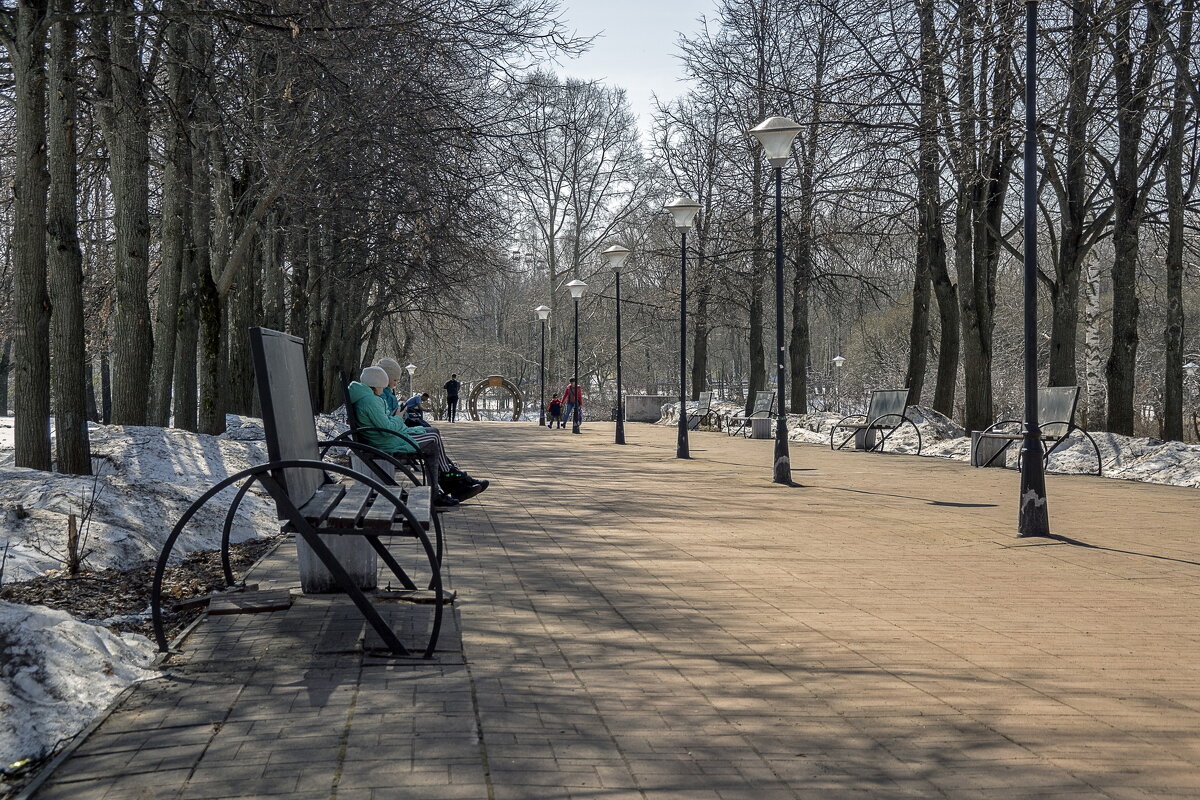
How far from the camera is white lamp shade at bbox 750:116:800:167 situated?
1366cm

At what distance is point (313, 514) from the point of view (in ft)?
15.8

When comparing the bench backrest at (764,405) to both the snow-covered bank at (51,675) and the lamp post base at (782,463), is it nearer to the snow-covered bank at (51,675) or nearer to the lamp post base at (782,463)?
the lamp post base at (782,463)

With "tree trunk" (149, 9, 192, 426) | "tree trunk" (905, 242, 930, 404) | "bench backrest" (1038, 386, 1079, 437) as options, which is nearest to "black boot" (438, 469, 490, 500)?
"tree trunk" (149, 9, 192, 426)

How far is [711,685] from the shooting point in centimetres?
431

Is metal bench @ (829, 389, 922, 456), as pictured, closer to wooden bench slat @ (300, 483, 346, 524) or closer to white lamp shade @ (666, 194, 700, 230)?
white lamp shade @ (666, 194, 700, 230)

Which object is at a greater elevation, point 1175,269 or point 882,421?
point 1175,269

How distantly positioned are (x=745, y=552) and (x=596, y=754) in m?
4.60

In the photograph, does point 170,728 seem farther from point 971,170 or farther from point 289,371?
point 971,170

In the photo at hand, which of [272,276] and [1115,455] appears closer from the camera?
[1115,455]

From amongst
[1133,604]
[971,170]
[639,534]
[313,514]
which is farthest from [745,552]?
[971,170]

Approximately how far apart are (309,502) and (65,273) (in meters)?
5.59

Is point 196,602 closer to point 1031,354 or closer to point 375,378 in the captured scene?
point 375,378

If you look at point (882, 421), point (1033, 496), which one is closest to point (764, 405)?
point (882, 421)

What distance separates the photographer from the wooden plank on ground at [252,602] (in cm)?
518
